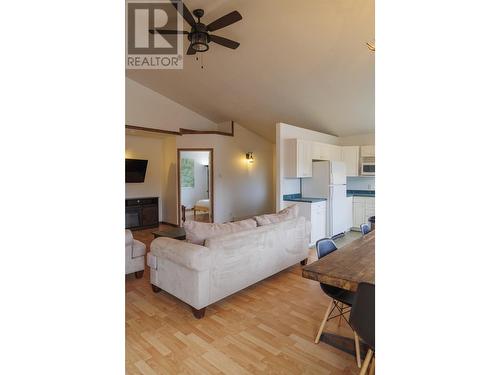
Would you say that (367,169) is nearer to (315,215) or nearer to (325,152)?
(325,152)

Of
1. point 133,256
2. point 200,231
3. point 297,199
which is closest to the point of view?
point 200,231

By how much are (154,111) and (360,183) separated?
5.18m

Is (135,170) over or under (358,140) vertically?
under

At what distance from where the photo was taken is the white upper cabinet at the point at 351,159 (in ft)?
19.4

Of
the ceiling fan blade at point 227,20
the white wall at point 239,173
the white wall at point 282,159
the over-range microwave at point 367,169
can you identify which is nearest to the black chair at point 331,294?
the ceiling fan blade at point 227,20

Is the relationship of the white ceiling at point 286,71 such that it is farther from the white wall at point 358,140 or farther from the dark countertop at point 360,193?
the dark countertop at point 360,193

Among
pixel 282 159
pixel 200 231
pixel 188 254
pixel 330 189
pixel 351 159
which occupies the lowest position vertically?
pixel 188 254

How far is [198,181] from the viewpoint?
9.34 metres

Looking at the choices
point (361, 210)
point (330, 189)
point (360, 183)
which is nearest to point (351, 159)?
point (360, 183)

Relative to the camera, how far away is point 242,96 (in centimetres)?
554

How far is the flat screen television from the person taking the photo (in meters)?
6.16

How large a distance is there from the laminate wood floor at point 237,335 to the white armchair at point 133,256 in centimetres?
29
